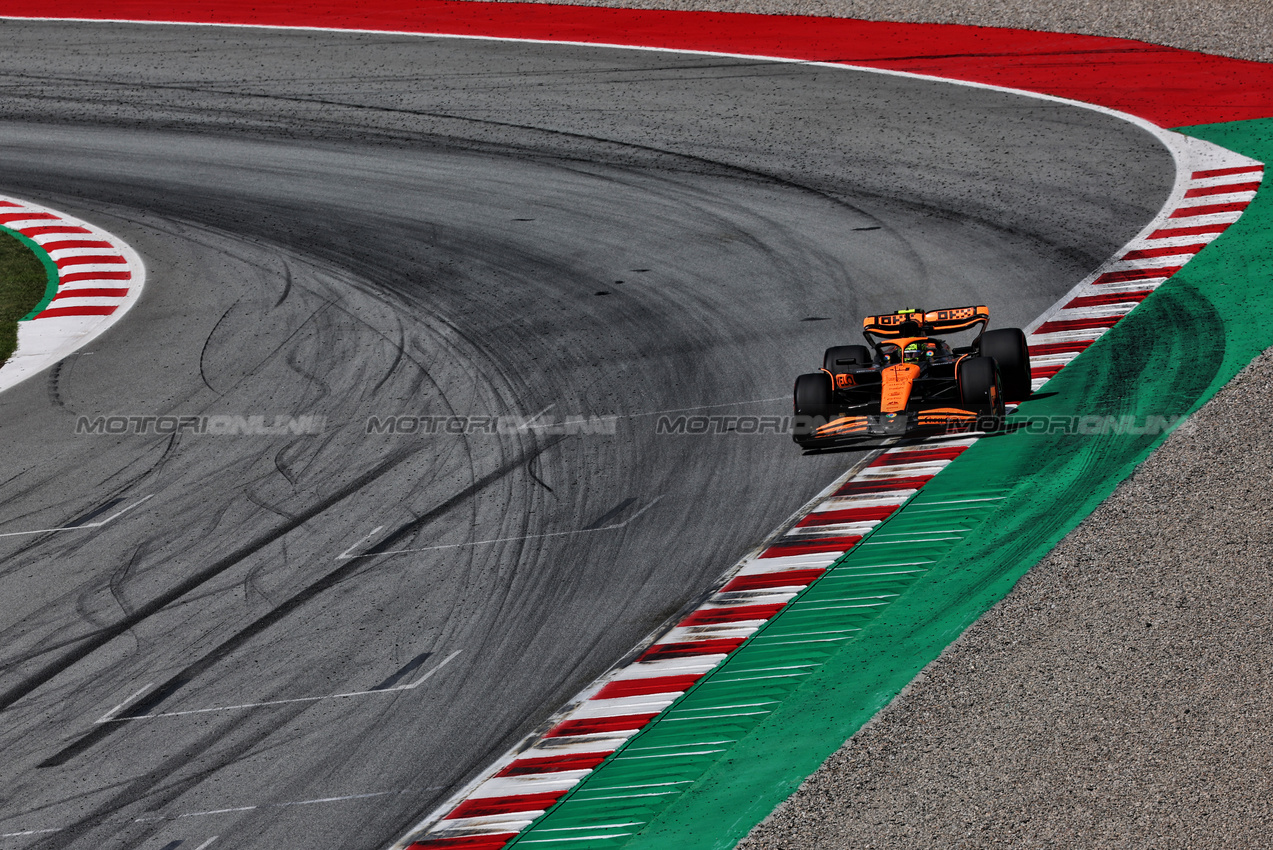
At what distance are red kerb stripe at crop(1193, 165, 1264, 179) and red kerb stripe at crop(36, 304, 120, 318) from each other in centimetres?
1273

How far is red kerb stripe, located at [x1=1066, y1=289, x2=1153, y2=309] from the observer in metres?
14.1

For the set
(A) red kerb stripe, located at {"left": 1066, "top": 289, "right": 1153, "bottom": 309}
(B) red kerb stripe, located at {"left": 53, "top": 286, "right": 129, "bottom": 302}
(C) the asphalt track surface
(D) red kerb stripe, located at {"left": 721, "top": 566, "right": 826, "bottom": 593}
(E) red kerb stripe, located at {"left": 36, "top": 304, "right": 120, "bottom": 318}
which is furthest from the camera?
(B) red kerb stripe, located at {"left": 53, "top": 286, "right": 129, "bottom": 302}

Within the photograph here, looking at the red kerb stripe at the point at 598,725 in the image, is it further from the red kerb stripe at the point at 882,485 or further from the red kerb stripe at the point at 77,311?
the red kerb stripe at the point at 77,311

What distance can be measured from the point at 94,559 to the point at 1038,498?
22.8 ft

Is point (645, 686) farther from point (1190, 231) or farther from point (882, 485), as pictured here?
point (1190, 231)

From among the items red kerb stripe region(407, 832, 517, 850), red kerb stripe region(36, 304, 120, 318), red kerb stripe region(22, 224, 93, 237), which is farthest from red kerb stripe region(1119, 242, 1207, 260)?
red kerb stripe region(22, 224, 93, 237)

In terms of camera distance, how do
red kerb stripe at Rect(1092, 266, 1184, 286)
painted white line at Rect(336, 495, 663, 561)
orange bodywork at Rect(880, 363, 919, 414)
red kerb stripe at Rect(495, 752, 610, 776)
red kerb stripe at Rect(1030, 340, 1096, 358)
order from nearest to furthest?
1. red kerb stripe at Rect(495, 752, 610, 776)
2. painted white line at Rect(336, 495, 663, 561)
3. orange bodywork at Rect(880, 363, 919, 414)
4. red kerb stripe at Rect(1030, 340, 1096, 358)
5. red kerb stripe at Rect(1092, 266, 1184, 286)

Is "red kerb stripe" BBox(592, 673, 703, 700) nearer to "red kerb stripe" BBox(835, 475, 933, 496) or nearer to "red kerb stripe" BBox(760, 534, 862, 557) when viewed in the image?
"red kerb stripe" BBox(760, 534, 862, 557)

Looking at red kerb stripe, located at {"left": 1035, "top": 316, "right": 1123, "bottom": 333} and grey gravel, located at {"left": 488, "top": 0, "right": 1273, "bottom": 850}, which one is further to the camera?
red kerb stripe, located at {"left": 1035, "top": 316, "right": 1123, "bottom": 333}

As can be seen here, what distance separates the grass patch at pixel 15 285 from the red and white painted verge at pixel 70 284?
14cm

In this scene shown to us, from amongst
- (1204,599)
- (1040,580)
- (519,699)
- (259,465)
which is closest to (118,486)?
(259,465)

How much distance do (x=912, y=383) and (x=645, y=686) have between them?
3.78m

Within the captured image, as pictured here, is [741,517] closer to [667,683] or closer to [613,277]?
[667,683]

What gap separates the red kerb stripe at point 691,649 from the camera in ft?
29.8
